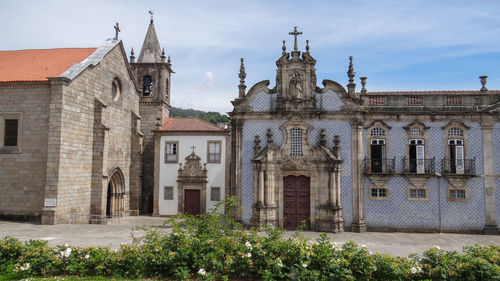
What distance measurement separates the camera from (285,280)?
8.20 meters

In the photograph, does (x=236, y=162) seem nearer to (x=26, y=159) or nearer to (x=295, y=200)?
(x=295, y=200)

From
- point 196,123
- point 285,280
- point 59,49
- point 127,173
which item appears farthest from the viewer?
point 196,123

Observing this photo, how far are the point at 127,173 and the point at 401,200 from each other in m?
18.3

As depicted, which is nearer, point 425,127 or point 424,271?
point 424,271

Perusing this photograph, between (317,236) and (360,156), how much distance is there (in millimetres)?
4965

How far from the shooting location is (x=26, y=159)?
745 inches

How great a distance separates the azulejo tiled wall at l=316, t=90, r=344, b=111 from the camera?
18.6m

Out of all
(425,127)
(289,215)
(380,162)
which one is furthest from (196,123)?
(425,127)

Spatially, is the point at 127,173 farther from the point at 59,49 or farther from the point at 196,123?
the point at 59,49

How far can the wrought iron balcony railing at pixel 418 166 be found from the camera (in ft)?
59.4

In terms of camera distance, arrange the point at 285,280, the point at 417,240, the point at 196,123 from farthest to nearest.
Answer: the point at 196,123
the point at 417,240
the point at 285,280

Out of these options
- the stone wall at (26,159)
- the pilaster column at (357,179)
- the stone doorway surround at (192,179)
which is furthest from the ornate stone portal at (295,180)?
the stone wall at (26,159)

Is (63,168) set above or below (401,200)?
above

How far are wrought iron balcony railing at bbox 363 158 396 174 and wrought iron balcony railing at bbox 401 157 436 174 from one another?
0.59m
